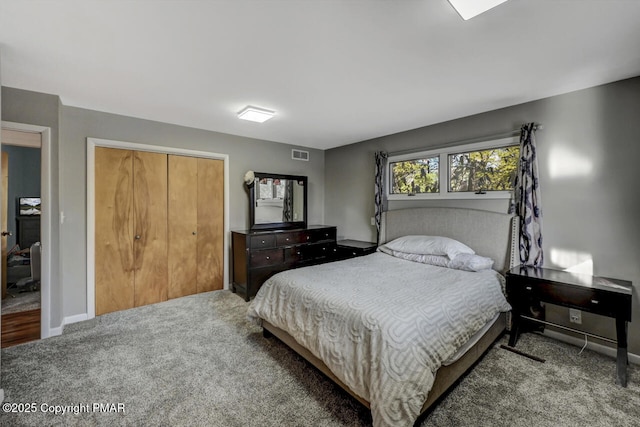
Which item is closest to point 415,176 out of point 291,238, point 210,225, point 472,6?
point 291,238

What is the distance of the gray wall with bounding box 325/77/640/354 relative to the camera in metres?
2.35

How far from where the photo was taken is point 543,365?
226 cm

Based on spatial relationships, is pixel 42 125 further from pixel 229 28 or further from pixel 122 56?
pixel 229 28

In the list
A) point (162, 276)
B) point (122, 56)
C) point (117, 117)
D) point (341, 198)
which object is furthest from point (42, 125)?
point (341, 198)

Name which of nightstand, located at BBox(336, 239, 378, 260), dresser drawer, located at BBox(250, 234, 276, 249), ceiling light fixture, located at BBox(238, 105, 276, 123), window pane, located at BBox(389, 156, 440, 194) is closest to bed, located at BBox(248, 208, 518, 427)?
window pane, located at BBox(389, 156, 440, 194)

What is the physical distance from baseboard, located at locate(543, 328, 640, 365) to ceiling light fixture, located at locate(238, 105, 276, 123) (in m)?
3.83

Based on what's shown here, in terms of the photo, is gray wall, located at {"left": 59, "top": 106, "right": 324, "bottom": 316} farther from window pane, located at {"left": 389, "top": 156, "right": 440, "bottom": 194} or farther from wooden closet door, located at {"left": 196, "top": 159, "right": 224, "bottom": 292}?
window pane, located at {"left": 389, "top": 156, "right": 440, "bottom": 194}

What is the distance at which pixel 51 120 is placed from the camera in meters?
2.72

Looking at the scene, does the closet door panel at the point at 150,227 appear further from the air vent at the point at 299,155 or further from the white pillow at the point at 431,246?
the white pillow at the point at 431,246

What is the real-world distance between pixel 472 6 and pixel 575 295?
2.31m

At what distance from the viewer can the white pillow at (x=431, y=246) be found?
305 cm

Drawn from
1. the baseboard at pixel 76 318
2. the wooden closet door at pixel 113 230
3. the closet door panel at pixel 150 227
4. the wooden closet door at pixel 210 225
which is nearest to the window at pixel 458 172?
the wooden closet door at pixel 210 225

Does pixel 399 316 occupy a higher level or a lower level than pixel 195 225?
lower

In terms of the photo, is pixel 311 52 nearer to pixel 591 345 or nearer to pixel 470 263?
pixel 470 263
